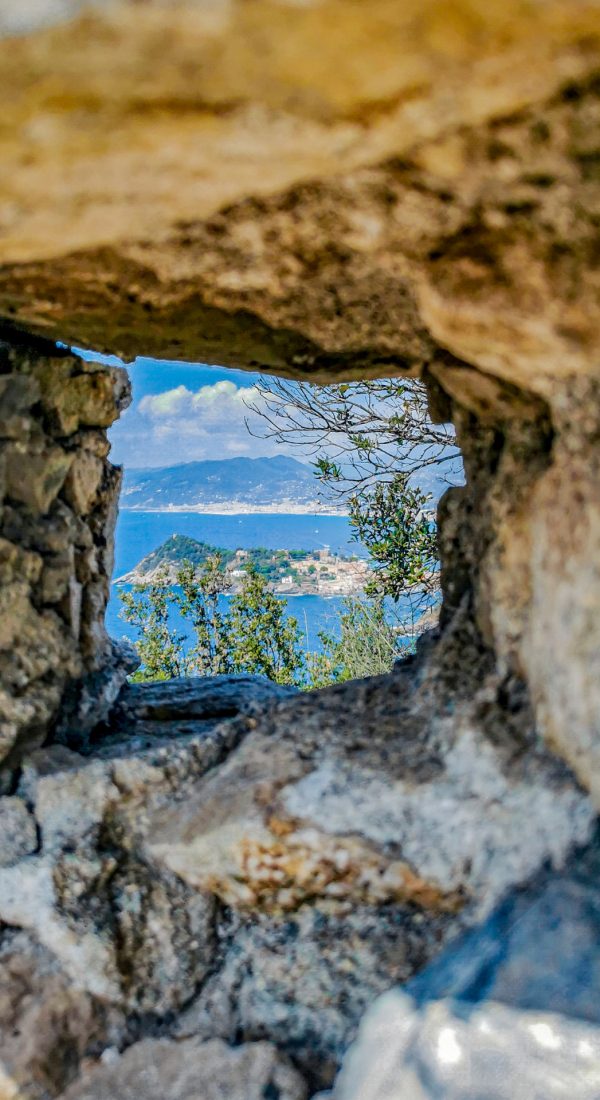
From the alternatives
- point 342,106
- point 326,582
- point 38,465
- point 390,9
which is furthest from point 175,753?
point 326,582

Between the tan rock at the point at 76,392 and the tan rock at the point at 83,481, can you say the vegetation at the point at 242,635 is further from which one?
the tan rock at the point at 76,392

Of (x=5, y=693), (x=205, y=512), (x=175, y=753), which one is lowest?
(x=175, y=753)

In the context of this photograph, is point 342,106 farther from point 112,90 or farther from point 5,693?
point 5,693

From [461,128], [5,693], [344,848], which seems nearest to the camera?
[461,128]

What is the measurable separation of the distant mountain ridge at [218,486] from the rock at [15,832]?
11.2 metres

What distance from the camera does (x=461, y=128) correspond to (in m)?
1.21

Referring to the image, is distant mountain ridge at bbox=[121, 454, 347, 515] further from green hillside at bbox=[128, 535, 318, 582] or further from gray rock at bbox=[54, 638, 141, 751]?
gray rock at bbox=[54, 638, 141, 751]

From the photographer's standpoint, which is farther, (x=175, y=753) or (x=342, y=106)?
(x=175, y=753)

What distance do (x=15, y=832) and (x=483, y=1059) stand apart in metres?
1.49

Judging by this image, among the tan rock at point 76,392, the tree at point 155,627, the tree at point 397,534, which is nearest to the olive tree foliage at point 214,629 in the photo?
the tree at point 155,627

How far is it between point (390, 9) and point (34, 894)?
233 cm

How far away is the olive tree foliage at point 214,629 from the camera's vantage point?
6.33m

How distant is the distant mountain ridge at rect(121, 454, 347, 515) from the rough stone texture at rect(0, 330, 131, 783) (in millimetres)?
10612

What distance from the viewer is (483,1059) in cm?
137
